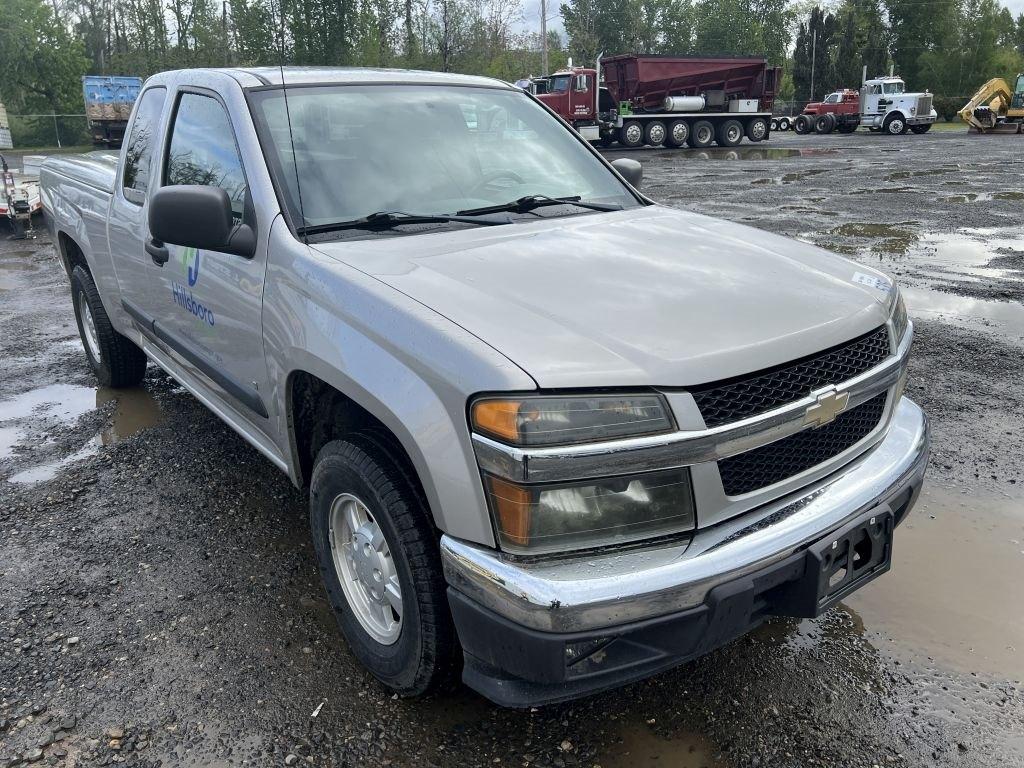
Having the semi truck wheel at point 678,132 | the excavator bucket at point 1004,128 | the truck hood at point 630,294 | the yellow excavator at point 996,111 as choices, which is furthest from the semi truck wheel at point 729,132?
the truck hood at point 630,294

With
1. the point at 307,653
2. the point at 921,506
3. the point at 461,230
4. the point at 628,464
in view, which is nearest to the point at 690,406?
the point at 628,464

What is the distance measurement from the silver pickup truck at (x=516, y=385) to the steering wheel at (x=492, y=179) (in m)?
0.02

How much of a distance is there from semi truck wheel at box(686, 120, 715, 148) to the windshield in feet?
97.9

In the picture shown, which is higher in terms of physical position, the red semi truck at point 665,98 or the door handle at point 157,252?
the red semi truck at point 665,98

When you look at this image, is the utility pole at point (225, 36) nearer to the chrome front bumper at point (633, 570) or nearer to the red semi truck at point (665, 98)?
the red semi truck at point (665, 98)

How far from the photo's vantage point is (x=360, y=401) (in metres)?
2.29

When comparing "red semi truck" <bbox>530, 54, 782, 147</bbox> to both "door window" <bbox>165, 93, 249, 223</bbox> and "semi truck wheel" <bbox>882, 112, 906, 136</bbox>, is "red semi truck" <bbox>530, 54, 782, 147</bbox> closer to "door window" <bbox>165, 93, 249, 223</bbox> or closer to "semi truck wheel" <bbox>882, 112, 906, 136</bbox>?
"semi truck wheel" <bbox>882, 112, 906, 136</bbox>

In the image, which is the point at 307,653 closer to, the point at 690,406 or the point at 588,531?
the point at 588,531

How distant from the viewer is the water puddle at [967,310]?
20.6 feet

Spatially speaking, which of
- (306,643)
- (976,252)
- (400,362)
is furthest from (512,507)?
(976,252)

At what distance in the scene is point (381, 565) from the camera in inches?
96.4

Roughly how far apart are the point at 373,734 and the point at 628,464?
1197 mm

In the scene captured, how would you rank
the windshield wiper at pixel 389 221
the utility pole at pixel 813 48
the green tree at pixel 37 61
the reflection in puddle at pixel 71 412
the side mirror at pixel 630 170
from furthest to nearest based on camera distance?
the utility pole at pixel 813 48
the green tree at pixel 37 61
the reflection in puddle at pixel 71 412
the side mirror at pixel 630 170
the windshield wiper at pixel 389 221

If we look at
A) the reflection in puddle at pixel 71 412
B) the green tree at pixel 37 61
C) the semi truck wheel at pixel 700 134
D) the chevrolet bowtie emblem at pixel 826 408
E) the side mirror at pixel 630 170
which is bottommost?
the reflection in puddle at pixel 71 412
